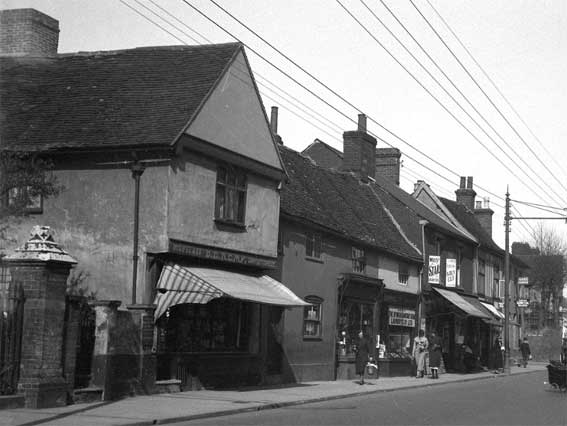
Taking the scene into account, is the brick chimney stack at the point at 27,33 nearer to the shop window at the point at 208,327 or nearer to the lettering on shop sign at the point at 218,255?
the lettering on shop sign at the point at 218,255

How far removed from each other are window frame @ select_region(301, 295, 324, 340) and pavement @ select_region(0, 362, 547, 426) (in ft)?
7.83

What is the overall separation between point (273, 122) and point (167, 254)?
21866 millimetres

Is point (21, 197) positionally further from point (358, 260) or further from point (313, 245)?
point (358, 260)

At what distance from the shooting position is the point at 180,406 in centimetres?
1778

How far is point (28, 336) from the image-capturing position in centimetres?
1653

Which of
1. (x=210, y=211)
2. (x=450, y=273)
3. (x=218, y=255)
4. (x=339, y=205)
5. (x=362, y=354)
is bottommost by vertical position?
(x=362, y=354)

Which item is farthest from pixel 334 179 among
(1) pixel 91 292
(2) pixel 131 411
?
(2) pixel 131 411

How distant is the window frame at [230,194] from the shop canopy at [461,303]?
18842 mm

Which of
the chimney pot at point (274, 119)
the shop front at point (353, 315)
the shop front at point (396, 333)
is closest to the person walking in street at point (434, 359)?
the shop front at point (396, 333)

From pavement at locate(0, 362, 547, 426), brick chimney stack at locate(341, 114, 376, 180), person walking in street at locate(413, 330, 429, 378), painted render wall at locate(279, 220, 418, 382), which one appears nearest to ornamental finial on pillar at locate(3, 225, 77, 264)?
pavement at locate(0, 362, 547, 426)

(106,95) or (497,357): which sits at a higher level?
(106,95)

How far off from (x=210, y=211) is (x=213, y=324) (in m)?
3.13

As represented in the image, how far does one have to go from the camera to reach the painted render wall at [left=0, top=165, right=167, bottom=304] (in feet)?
69.1

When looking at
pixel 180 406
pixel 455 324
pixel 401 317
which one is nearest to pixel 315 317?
pixel 401 317
